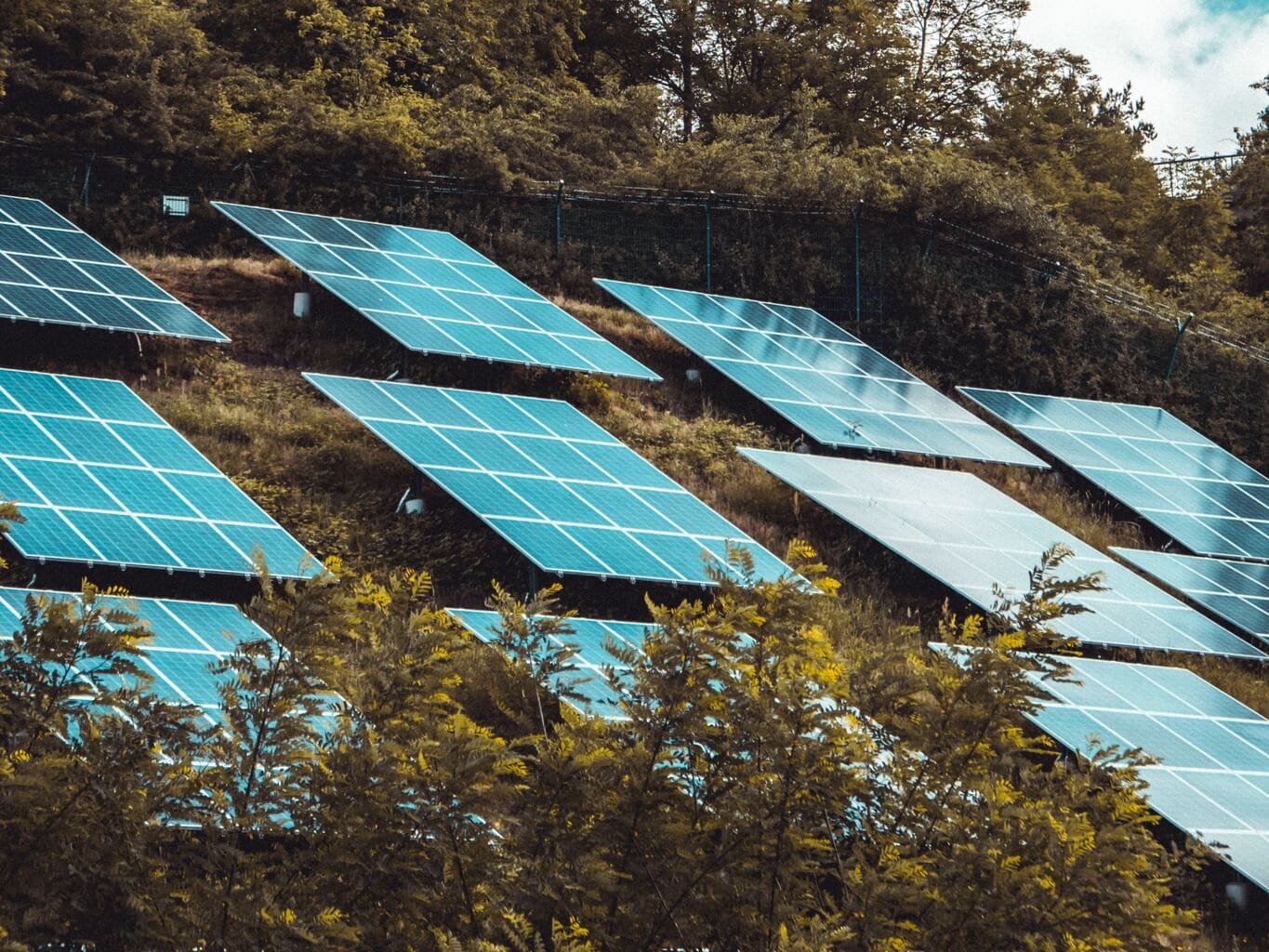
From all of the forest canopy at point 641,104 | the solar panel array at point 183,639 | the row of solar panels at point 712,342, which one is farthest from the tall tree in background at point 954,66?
the solar panel array at point 183,639

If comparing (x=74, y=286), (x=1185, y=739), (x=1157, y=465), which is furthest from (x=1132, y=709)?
→ (x=74, y=286)

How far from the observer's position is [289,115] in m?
35.1

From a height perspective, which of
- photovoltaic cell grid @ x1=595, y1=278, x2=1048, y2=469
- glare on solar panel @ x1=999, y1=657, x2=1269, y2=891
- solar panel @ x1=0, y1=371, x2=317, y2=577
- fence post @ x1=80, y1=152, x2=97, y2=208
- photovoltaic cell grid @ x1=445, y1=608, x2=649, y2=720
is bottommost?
glare on solar panel @ x1=999, y1=657, x2=1269, y2=891

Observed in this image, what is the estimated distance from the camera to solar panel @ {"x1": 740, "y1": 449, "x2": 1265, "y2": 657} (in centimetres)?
2305

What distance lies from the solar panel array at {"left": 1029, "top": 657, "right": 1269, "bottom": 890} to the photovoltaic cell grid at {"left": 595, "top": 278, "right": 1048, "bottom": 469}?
7.67 metres

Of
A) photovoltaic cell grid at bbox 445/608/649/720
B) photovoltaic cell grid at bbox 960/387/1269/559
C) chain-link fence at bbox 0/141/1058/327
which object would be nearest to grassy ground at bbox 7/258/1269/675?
photovoltaic cell grid at bbox 960/387/1269/559

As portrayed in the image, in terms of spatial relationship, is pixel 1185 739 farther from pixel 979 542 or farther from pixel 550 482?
pixel 550 482

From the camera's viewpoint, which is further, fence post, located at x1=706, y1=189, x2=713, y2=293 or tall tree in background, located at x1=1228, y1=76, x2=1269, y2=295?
Result: tall tree in background, located at x1=1228, y1=76, x2=1269, y2=295

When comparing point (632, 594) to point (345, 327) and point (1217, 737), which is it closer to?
point (1217, 737)

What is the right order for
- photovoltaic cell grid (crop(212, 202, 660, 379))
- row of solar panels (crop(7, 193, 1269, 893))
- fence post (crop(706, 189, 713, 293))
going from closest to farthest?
row of solar panels (crop(7, 193, 1269, 893))
photovoltaic cell grid (crop(212, 202, 660, 379))
fence post (crop(706, 189, 713, 293))

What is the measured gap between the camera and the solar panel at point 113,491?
17.5 metres

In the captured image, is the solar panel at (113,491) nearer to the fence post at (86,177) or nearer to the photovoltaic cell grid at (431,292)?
the photovoltaic cell grid at (431,292)

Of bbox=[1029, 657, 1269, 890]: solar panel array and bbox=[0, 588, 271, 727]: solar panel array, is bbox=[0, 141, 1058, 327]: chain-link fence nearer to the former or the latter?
bbox=[1029, 657, 1269, 890]: solar panel array

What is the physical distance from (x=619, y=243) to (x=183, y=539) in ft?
64.6
